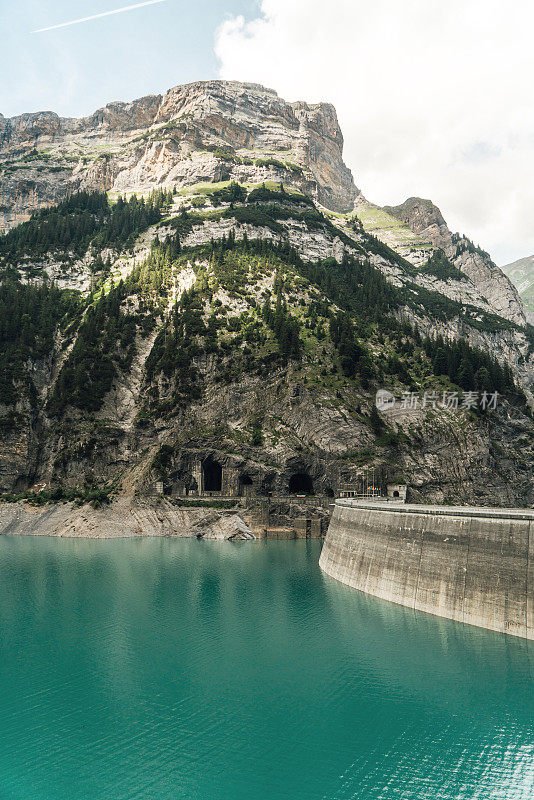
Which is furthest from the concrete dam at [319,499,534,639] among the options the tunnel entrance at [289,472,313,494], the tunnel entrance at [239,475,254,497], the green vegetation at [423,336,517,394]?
the green vegetation at [423,336,517,394]

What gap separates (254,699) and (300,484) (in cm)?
7271

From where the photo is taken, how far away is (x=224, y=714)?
95.9ft

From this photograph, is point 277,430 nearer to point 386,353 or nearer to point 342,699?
point 386,353

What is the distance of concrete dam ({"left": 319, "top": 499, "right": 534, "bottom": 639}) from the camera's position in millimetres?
37500

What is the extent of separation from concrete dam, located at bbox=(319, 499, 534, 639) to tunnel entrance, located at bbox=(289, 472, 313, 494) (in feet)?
143

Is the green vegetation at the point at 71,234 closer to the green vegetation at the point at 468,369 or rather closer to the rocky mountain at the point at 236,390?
the rocky mountain at the point at 236,390

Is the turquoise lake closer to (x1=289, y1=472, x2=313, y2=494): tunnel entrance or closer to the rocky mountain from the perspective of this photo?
the rocky mountain

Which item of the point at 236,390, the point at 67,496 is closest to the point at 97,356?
the point at 236,390

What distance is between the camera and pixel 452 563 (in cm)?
4238

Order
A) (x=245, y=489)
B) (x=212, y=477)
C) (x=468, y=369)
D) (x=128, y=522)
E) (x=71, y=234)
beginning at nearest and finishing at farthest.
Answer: (x=128, y=522) → (x=245, y=489) → (x=212, y=477) → (x=468, y=369) → (x=71, y=234)

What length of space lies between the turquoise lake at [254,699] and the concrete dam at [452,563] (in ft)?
5.04

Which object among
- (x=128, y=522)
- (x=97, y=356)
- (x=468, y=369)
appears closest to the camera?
(x=128, y=522)

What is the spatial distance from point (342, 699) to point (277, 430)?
71095 mm

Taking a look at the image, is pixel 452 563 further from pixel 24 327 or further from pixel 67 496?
pixel 24 327
